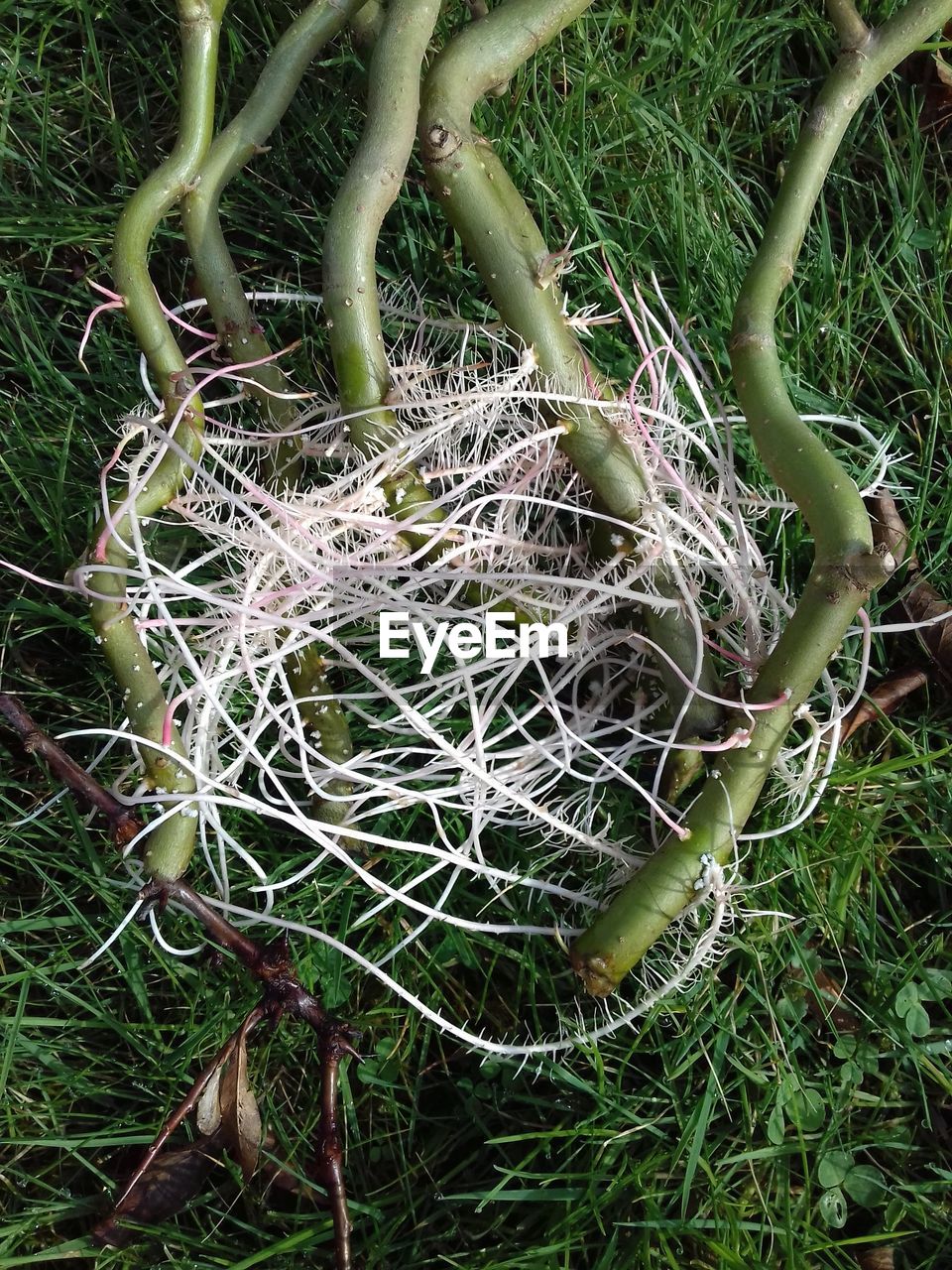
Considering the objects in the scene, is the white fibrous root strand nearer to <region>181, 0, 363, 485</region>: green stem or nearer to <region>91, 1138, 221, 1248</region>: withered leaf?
<region>181, 0, 363, 485</region>: green stem

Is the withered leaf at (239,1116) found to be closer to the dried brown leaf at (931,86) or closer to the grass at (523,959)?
the grass at (523,959)

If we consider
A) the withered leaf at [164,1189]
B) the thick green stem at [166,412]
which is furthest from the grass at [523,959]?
the thick green stem at [166,412]

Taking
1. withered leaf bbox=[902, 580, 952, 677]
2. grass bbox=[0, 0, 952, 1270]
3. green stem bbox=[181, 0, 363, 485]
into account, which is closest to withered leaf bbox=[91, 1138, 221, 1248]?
grass bbox=[0, 0, 952, 1270]

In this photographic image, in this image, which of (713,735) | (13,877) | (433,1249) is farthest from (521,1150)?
(13,877)

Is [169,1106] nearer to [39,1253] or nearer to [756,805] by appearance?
[39,1253]

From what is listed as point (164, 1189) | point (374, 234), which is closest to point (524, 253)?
point (374, 234)

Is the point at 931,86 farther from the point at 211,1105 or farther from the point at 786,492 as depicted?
the point at 211,1105
